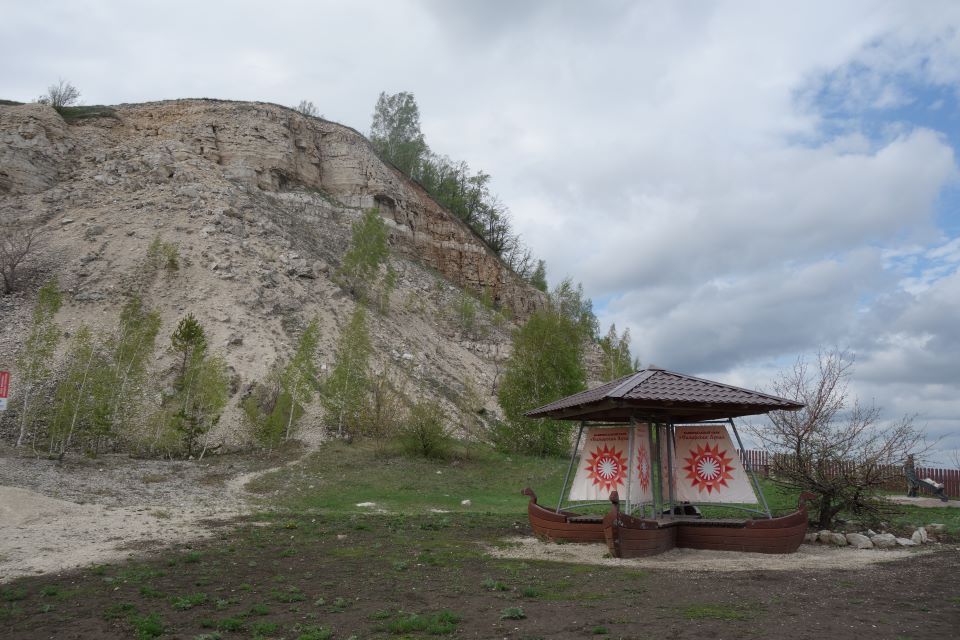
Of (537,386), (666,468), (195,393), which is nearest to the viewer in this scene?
(666,468)

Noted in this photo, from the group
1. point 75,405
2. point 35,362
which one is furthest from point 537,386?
point 35,362

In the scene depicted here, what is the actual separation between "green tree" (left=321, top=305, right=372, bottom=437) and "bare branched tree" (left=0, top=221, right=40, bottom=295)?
15820mm

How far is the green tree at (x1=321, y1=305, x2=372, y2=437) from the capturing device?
26.4 m

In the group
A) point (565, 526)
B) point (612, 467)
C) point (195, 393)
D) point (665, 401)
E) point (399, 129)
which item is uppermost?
point (399, 129)

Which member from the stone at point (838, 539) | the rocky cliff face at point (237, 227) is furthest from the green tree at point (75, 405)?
the stone at point (838, 539)

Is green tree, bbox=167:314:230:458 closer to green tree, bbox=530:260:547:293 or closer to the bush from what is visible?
the bush

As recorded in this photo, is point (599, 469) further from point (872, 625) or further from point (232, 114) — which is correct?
point (232, 114)

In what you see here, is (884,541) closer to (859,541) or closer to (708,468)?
(859,541)

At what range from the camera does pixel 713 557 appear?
34.4 ft

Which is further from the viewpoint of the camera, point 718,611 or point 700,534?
point 700,534

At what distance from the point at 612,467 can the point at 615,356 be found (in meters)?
32.9

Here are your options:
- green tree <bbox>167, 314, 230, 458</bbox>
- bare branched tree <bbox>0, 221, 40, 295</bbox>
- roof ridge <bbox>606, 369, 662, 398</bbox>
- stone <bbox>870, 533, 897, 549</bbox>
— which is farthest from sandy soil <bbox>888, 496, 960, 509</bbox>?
bare branched tree <bbox>0, 221, 40, 295</bbox>

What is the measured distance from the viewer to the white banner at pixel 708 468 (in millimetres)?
11891

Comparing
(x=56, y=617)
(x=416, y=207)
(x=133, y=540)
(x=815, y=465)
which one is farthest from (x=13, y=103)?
(x=815, y=465)
